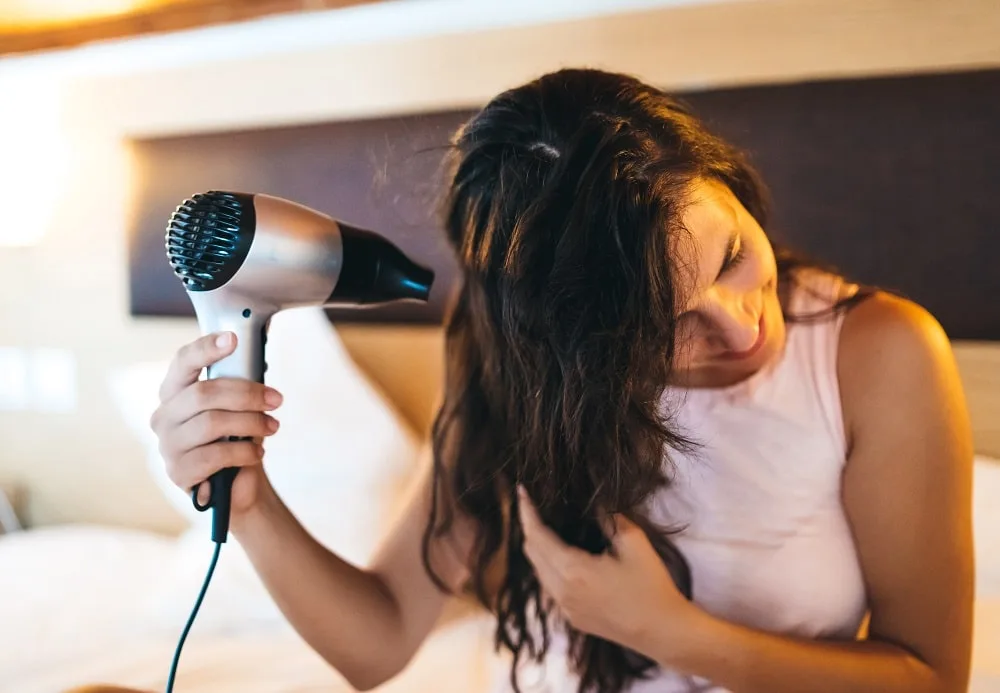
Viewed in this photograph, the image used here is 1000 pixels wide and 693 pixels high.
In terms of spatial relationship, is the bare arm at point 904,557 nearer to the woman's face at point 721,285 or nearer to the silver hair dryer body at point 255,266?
the woman's face at point 721,285

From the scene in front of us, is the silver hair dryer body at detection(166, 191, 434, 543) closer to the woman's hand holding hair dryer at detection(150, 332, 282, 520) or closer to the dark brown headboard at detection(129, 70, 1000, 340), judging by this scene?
the woman's hand holding hair dryer at detection(150, 332, 282, 520)

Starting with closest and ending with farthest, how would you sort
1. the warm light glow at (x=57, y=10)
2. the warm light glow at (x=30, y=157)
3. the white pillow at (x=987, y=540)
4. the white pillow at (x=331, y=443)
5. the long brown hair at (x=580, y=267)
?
the long brown hair at (x=580, y=267)
the white pillow at (x=987, y=540)
the white pillow at (x=331, y=443)
the warm light glow at (x=57, y=10)
the warm light glow at (x=30, y=157)

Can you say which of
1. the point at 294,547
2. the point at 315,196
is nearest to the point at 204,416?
the point at 294,547

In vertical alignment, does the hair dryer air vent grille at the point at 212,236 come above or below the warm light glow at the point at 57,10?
below

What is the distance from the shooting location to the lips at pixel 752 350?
568 millimetres

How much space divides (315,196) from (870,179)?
2.71 feet

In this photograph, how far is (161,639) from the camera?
100 centimetres

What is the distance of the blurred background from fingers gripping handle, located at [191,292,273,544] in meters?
0.38

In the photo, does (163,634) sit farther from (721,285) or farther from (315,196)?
(721,285)

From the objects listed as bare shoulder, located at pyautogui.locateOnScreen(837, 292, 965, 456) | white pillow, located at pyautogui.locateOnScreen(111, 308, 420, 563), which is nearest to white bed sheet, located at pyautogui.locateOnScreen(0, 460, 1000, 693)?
white pillow, located at pyautogui.locateOnScreen(111, 308, 420, 563)

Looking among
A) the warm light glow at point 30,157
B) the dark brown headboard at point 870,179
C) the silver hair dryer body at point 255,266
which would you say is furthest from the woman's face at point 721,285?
the warm light glow at point 30,157

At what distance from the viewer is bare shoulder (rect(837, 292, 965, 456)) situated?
0.57 m

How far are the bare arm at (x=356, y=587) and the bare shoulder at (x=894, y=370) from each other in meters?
0.43

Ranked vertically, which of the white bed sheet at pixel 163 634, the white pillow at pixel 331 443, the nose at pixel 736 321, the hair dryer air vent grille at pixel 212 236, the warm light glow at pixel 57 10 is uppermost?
the warm light glow at pixel 57 10
